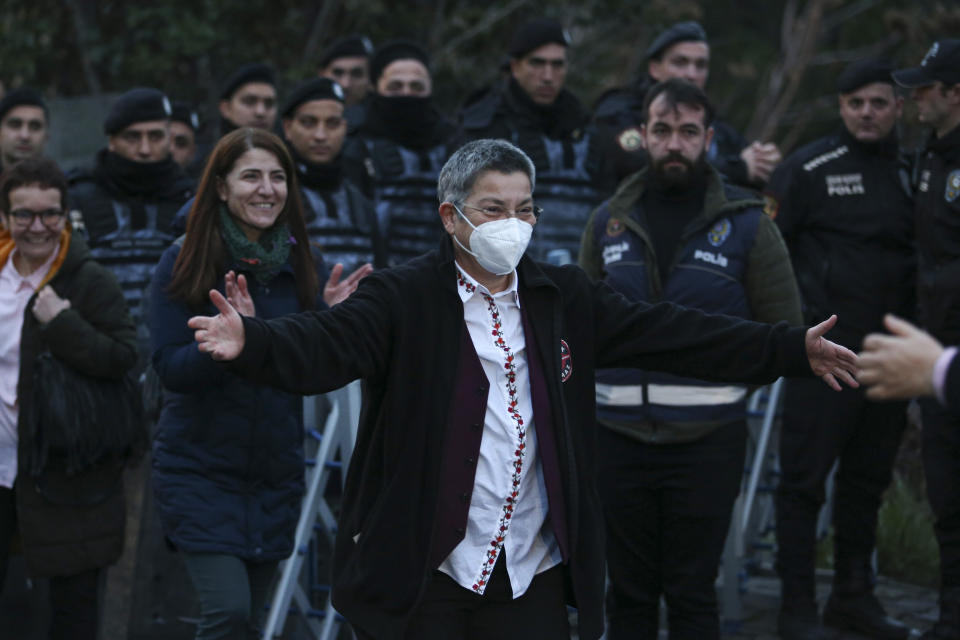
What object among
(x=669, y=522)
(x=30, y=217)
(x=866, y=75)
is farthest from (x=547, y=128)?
(x=30, y=217)

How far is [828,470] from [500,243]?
3243 mm

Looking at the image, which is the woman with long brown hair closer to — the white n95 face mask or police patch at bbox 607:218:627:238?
the white n95 face mask

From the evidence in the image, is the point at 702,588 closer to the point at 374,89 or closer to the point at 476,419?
the point at 476,419

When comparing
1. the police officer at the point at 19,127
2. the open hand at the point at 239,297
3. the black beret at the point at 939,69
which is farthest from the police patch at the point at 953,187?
the police officer at the point at 19,127

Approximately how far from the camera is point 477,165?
403cm

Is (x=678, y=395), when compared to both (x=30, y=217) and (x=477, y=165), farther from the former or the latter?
(x=30, y=217)

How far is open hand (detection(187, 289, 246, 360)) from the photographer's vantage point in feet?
11.9

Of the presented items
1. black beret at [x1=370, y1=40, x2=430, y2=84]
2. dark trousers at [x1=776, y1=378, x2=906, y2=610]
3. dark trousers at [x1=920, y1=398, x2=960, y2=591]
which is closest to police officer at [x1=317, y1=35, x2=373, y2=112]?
black beret at [x1=370, y1=40, x2=430, y2=84]

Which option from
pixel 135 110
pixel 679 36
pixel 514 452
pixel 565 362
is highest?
pixel 679 36

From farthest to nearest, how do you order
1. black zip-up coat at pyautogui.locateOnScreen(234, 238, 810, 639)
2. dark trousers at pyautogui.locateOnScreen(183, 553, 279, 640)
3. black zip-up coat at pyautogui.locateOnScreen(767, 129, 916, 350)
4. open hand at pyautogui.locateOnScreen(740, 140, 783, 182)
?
1. open hand at pyautogui.locateOnScreen(740, 140, 783, 182)
2. black zip-up coat at pyautogui.locateOnScreen(767, 129, 916, 350)
3. dark trousers at pyautogui.locateOnScreen(183, 553, 279, 640)
4. black zip-up coat at pyautogui.locateOnScreen(234, 238, 810, 639)

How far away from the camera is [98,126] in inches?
424

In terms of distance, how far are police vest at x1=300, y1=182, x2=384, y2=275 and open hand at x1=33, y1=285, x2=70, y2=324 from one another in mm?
1445

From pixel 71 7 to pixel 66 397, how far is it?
24.6 feet

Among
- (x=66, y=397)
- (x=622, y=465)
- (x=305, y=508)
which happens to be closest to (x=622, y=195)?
(x=622, y=465)
